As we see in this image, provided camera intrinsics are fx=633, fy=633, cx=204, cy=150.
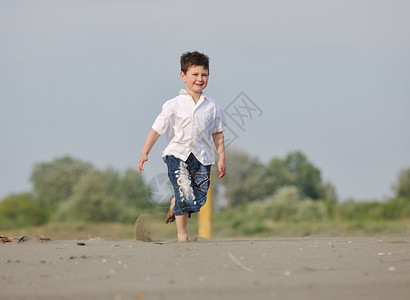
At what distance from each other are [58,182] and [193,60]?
27.5 meters

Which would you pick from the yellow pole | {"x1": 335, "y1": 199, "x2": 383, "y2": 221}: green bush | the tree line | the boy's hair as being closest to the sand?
the boy's hair

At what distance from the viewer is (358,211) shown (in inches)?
1015

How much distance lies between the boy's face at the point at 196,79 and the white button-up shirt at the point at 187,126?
97 mm

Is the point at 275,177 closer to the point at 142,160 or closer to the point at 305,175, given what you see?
the point at 305,175

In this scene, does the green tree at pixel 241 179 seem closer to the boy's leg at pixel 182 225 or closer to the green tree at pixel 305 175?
the green tree at pixel 305 175

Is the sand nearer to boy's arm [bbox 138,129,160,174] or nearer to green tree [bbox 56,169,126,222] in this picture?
boy's arm [bbox 138,129,160,174]

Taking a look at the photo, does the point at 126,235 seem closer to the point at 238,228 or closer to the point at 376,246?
the point at 238,228

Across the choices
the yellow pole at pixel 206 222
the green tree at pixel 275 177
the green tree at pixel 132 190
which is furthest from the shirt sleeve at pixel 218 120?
the green tree at pixel 275 177

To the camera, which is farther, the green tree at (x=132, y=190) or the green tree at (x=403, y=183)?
the green tree at (x=403, y=183)

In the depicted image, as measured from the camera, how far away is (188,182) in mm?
6906

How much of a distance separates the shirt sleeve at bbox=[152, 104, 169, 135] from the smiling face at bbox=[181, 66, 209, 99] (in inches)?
15.0

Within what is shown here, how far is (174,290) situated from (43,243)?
3200 millimetres

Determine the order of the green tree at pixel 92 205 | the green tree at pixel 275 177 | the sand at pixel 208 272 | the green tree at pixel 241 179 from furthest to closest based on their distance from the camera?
the green tree at pixel 275 177 < the green tree at pixel 241 179 < the green tree at pixel 92 205 < the sand at pixel 208 272

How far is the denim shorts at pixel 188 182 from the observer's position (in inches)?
271
